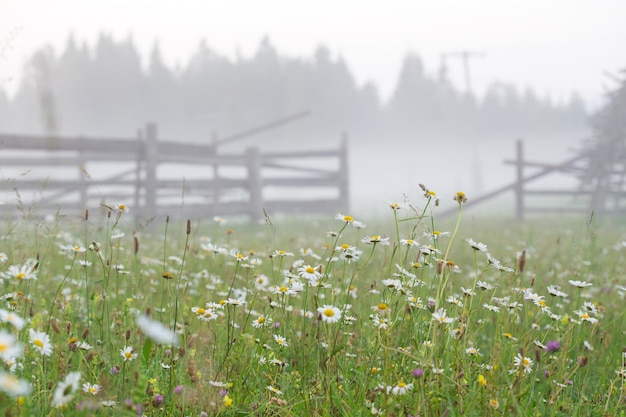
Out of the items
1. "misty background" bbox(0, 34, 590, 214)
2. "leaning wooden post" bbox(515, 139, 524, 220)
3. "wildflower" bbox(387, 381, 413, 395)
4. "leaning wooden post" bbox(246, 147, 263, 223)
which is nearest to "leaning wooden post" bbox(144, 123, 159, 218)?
"leaning wooden post" bbox(246, 147, 263, 223)

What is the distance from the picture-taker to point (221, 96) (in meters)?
65.1

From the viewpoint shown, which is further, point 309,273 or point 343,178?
point 343,178

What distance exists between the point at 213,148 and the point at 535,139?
3522 inches

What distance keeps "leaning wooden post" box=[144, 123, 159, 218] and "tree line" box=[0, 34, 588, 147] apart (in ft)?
174

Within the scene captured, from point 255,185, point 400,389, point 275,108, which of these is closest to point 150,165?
point 255,185

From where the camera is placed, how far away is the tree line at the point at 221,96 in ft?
213

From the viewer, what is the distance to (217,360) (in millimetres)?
2227

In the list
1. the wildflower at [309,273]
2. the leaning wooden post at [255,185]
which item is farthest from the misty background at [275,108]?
the wildflower at [309,273]

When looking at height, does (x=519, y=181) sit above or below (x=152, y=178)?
below

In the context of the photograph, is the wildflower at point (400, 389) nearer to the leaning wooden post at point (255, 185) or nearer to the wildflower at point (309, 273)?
the wildflower at point (309, 273)

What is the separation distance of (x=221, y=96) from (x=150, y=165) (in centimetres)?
5649

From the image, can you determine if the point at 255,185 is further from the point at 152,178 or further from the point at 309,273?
the point at 309,273

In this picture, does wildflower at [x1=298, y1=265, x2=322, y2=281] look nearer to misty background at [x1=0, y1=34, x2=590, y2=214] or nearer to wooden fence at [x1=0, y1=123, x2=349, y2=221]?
wooden fence at [x1=0, y1=123, x2=349, y2=221]

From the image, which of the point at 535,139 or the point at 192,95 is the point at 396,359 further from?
the point at 535,139
